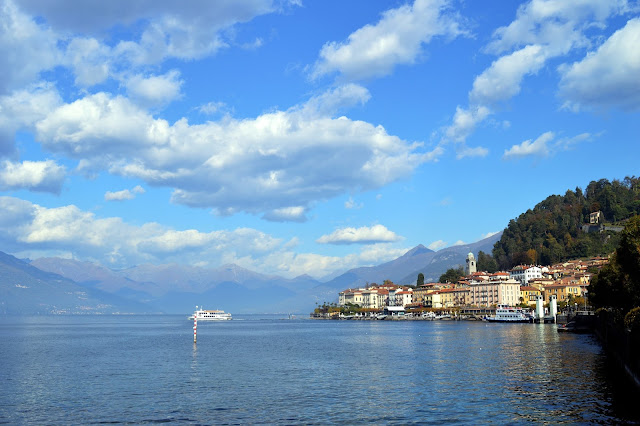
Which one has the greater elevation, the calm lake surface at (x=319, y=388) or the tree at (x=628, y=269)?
the tree at (x=628, y=269)

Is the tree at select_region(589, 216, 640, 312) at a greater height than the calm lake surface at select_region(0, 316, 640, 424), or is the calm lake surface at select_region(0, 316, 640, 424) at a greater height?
the tree at select_region(589, 216, 640, 312)

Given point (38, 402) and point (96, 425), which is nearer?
point (96, 425)

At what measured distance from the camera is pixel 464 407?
40875 mm

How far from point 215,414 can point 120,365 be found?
107 feet

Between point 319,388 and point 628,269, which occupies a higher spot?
point 628,269

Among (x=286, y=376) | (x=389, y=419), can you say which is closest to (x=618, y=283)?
(x=286, y=376)

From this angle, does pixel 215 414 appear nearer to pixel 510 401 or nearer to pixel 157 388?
pixel 157 388

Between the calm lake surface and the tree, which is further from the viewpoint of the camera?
the tree

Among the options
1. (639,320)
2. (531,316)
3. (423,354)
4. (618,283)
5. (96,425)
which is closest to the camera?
(96,425)

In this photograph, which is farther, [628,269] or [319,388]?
[628,269]

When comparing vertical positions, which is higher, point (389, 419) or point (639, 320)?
point (639, 320)

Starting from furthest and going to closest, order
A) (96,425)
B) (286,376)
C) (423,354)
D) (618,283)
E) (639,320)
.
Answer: (423,354) < (618,283) < (286,376) < (639,320) < (96,425)

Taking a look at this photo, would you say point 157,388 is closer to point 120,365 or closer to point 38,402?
point 38,402

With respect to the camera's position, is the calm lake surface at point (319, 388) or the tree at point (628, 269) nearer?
the calm lake surface at point (319, 388)
